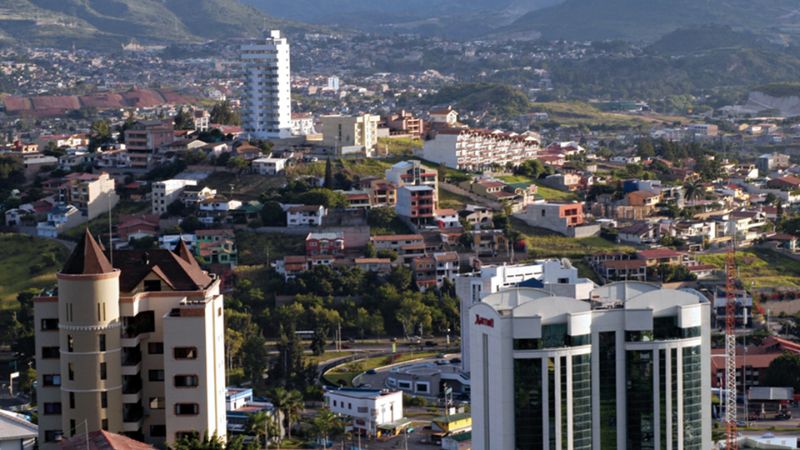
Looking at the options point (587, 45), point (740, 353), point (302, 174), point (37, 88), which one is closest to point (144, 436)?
point (740, 353)

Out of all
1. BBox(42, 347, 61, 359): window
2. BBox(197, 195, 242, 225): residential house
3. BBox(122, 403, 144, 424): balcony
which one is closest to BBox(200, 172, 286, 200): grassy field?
BBox(197, 195, 242, 225): residential house

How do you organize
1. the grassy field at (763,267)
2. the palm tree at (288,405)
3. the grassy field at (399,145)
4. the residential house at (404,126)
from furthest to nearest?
the residential house at (404,126) → the grassy field at (399,145) → the grassy field at (763,267) → the palm tree at (288,405)

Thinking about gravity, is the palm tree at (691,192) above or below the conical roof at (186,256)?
below

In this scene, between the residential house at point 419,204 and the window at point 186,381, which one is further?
the residential house at point 419,204

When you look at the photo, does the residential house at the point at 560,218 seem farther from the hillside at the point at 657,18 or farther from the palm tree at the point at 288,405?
the hillside at the point at 657,18

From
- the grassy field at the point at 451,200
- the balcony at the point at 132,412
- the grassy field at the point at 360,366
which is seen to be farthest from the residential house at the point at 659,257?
the balcony at the point at 132,412

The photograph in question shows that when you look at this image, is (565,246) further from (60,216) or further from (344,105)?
(344,105)

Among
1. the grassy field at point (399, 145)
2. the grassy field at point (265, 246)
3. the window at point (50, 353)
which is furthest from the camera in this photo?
the grassy field at point (399, 145)

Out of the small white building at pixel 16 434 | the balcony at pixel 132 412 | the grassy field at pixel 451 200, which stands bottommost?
the grassy field at pixel 451 200
